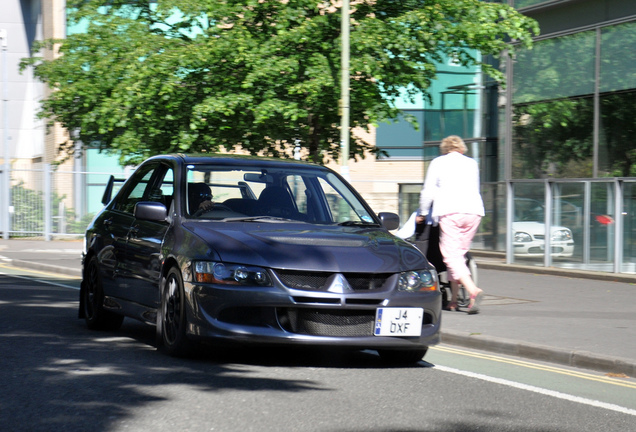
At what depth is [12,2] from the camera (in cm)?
4428

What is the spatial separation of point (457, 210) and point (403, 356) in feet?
12.0

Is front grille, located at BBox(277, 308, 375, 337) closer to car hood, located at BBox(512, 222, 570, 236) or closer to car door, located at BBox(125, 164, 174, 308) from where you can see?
car door, located at BBox(125, 164, 174, 308)

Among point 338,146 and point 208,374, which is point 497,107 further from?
point 208,374

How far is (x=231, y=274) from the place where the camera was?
22.0 feet

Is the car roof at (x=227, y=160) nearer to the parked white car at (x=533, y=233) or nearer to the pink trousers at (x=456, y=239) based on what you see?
the pink trousers at (x=456, y=239)

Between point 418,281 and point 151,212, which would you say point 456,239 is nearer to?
point 418,281

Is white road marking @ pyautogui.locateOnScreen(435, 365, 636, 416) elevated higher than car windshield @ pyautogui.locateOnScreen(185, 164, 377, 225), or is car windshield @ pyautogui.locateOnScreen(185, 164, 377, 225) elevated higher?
car windshield @ pyautogui.locateOnScreen(185, 164, 377, 225)

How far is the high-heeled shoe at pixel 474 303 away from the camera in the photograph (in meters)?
10.6

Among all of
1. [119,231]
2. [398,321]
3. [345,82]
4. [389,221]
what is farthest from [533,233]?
[398,321]

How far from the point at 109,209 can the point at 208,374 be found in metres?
3.20

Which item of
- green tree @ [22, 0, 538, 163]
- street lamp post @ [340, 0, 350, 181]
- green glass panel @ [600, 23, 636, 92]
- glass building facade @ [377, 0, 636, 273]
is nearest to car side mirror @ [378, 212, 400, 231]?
street lamp post @ [340, 0, 350, 181]

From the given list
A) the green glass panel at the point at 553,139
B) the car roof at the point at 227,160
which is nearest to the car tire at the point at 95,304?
the car roof at the point at 227,160

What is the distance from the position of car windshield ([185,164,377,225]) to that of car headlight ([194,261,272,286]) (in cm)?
92

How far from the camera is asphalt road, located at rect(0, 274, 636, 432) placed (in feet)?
17.0
